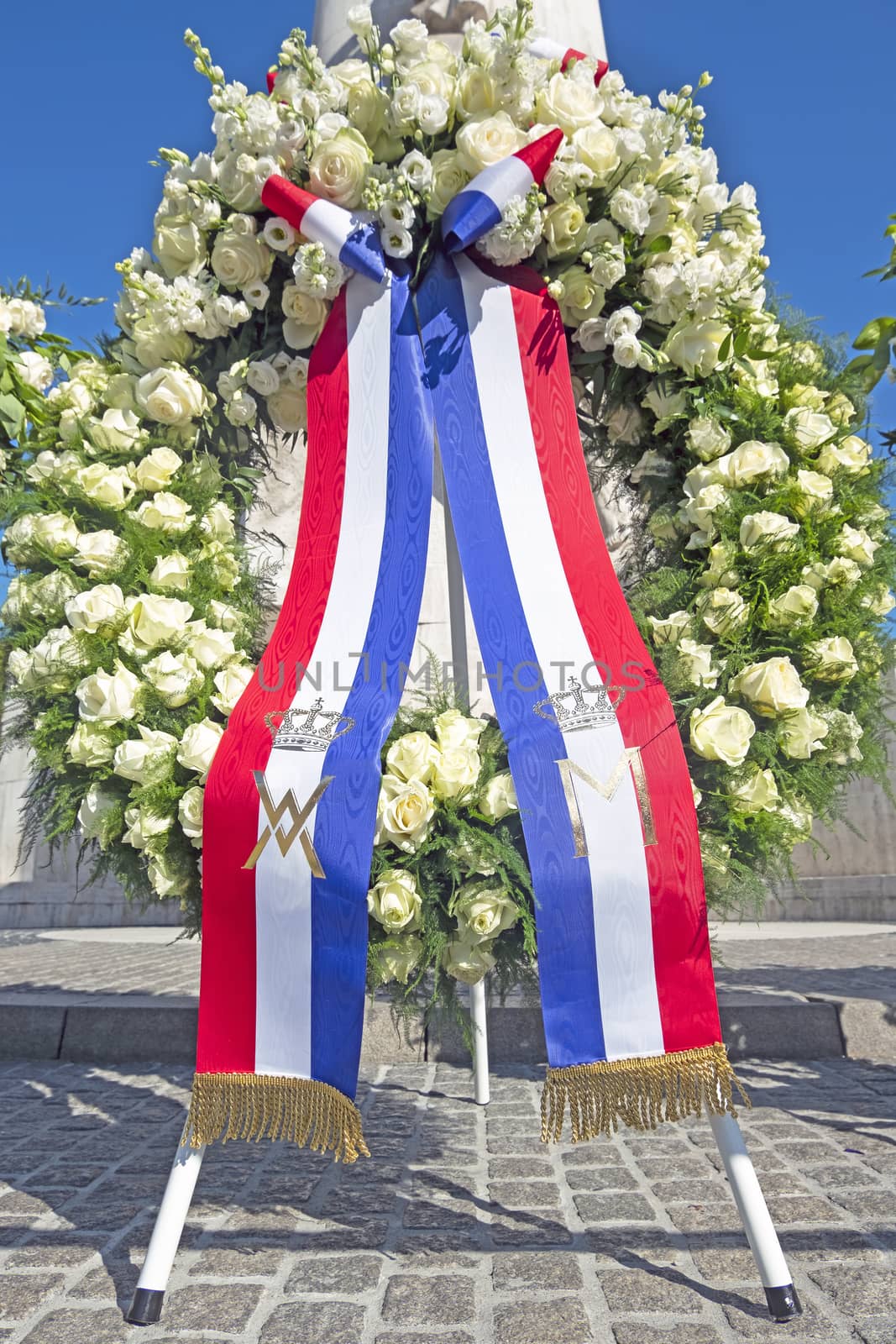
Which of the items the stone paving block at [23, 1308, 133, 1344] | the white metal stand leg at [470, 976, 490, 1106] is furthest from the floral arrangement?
the white metal stand leg at [470, 976, 490, 1106]

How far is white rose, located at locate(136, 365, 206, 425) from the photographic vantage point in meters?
3.08

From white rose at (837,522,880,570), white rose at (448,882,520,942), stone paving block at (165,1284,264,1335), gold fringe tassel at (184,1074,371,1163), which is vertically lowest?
stone paving block at (165,1284,264,1335)

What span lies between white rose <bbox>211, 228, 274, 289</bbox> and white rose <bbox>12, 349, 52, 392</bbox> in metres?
0.88

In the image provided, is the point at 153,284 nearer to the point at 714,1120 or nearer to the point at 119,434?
the point at 119,434

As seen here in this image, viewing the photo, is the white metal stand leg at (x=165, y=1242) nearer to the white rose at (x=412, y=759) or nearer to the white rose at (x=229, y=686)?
the white rose at (x=412, y=759)

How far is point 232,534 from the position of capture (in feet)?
10.6

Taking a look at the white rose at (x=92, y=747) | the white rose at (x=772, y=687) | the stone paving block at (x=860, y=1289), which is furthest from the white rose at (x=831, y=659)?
the white rose at (x=92, y=747)

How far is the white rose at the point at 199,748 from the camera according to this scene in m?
2.63

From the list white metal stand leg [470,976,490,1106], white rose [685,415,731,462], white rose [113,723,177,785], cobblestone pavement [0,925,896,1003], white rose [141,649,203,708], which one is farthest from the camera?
cobblestone pavement [0,925,896,1003]

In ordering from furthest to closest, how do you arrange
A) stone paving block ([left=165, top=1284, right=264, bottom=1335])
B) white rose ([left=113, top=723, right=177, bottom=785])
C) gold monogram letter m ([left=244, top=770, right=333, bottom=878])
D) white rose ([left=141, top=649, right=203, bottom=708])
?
white rose ([left=141, top=649, right=203, bottom=708]), white rose ([left=113, top=723, right=177, bottom=785]), gold monogram letter m ([left=244, top=770, right=333, bottom=878]), stone paving block ([left=165, top=1284, right=264, bottom=1335])

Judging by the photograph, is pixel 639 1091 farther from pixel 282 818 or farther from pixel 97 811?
pixel 97 811

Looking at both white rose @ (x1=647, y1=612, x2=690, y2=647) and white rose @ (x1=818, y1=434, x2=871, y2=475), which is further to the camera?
white rose @ (x1=818, y1=434, x2=871, y2=475)

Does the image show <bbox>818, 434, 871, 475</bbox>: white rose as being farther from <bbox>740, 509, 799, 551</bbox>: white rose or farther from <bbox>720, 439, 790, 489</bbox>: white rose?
<bbox>740, 509, 799, 551</bbox>: white rose

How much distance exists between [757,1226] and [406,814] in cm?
124
